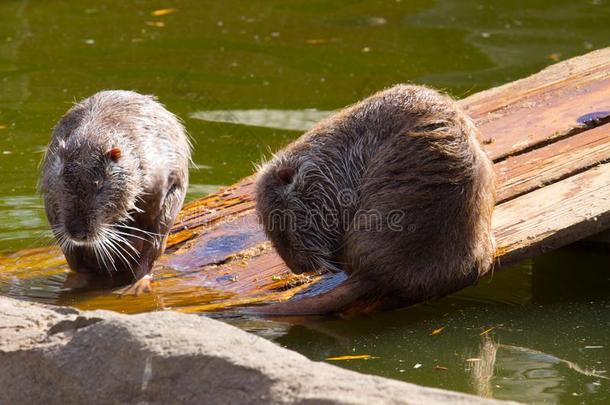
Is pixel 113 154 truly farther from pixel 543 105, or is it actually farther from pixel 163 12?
pixel 163 12

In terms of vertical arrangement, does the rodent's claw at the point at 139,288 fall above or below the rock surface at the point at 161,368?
below

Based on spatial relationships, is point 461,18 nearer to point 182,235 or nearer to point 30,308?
point 182,235

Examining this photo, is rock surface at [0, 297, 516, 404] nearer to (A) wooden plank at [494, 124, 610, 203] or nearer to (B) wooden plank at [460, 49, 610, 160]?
(A) wooden plank at [494, 124, 610, 203]

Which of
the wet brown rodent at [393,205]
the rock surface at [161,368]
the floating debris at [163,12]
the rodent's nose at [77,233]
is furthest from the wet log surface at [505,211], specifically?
the floating debris at [163,12]

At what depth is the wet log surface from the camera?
514 centimetres

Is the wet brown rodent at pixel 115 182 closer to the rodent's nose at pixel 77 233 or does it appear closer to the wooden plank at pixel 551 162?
the rodent's nose at pixel 77 233

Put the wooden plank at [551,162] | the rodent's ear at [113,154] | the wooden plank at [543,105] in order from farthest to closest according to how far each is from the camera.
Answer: the wooden plank at [543,105], the wooden plank at [551,162], the rodent's ear at [113,154]

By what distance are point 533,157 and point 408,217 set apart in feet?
4.48

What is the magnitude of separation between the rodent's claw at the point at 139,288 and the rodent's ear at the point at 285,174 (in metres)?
0.84

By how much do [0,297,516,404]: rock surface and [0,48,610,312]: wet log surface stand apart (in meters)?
1.36

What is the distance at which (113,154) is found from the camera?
540 centimetres

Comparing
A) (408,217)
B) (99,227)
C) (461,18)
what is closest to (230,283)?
(99,227)

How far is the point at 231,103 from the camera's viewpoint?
889 centimetres

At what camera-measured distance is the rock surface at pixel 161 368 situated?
3.23m
